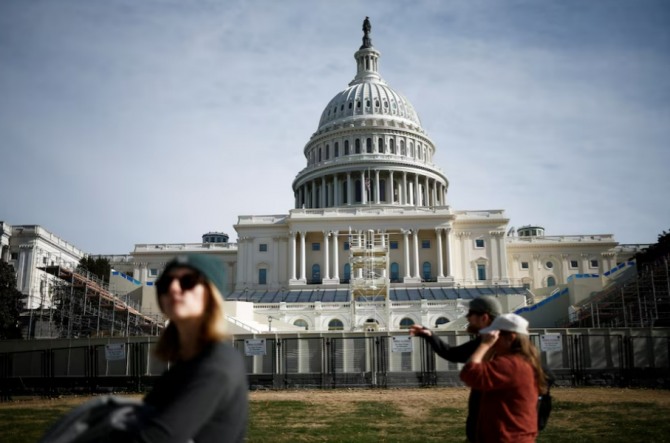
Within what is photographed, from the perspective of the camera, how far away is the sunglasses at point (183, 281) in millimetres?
3623

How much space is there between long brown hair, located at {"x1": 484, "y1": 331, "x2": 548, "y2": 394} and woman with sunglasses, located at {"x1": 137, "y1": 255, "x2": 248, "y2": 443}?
290cm

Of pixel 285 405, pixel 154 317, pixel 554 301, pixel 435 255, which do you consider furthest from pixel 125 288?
pixel 285 405

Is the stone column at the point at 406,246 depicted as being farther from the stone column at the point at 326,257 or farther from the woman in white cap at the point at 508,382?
the woman in white cap at the point at 508,382

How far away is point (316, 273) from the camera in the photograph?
100562mm

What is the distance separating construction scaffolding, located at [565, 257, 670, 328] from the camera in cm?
5575

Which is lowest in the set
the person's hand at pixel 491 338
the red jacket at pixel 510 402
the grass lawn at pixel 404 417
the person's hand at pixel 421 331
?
the grass lawn at pixel 404 417

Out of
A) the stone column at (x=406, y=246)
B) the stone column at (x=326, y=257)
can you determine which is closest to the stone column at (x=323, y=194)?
the stone column at (x=326, y=257)

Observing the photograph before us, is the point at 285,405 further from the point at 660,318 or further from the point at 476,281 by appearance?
the point at 476,281

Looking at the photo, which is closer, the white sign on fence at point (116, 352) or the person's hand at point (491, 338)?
the person's hand at point (491, 338)

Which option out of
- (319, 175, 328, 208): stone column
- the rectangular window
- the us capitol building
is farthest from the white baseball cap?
(319, 175, 328, 208): stone column

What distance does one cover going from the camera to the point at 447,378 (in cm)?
3244

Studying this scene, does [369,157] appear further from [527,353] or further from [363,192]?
[527,353]

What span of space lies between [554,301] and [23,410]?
186ft

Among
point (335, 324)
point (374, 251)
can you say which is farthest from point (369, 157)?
point (335, 324)
